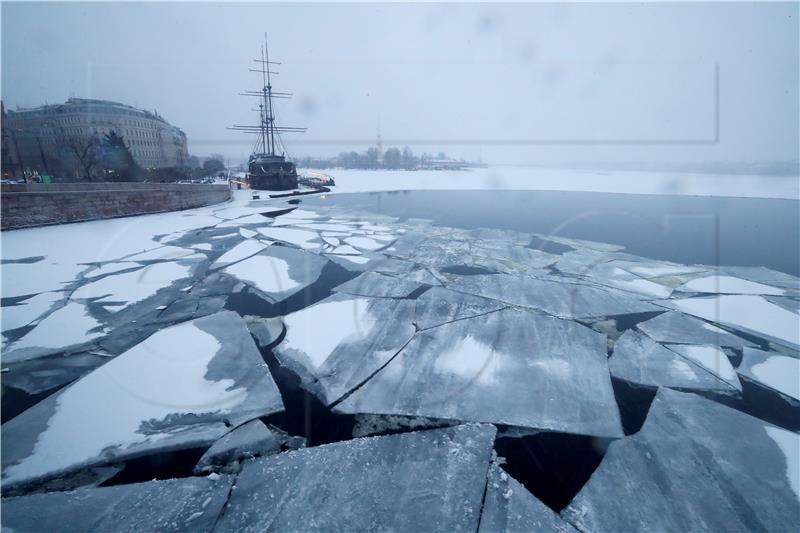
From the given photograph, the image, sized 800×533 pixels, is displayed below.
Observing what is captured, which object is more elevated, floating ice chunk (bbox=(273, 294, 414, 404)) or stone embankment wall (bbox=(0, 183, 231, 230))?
stone embankment wall (bbox=(0, 183, 231, 230))

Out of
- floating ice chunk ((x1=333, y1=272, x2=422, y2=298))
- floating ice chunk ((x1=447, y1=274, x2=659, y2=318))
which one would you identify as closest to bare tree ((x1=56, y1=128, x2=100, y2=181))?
floating ice chunk ((x1=333, y1=272, x2=422, y2=298))

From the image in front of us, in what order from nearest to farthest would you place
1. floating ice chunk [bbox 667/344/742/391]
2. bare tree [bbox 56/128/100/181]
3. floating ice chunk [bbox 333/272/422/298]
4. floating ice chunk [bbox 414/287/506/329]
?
floating ice chunk [bbox 667/344/742/391], floating ice chunk [bbox 414/287/506/329], floating ice chunk [bbox 333/272/422/298], bare tree [bbox 56/128/100/181]

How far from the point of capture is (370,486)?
198cm

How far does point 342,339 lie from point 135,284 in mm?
3734

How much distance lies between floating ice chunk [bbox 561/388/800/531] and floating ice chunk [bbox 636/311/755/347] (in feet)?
4.26

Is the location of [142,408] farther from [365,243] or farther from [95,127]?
[95,127]

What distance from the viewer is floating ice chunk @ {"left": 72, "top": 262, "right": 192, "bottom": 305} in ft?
15.1

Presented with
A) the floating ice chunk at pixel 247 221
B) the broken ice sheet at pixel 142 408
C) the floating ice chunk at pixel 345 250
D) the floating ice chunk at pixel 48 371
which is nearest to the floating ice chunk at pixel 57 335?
the floating ice chunk at pixel 48 371

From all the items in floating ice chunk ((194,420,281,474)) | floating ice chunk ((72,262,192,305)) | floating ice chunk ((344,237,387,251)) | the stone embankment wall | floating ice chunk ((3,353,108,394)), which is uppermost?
the stone embankment wall

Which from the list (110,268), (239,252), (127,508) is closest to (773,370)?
(127,508)

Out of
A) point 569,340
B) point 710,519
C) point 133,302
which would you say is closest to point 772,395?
point 569,340

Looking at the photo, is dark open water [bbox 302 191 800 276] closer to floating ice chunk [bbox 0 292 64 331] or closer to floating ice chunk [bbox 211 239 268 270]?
floating ice chunk [bbox 211 239 268 270]

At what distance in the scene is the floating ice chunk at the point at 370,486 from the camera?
178 cm

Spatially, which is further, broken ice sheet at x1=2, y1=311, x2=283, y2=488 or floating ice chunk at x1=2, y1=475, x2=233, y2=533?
broken ice sheet at x1=2, y1=311, x2=283, y2=488
